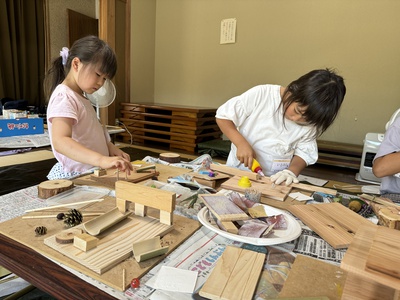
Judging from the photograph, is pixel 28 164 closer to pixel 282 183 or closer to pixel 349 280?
pixel 282 183

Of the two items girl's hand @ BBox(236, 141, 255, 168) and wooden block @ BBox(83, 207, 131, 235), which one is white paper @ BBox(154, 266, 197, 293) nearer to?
wooden block @ BBox(83, 207, 131, 235)

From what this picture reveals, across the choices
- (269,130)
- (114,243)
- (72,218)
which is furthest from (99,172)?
(269,130)

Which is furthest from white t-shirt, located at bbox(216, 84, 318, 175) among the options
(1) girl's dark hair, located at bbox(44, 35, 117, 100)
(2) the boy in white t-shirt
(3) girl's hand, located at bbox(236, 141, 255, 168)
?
(1) girl's dark hair, located at bbox(44, 35, 117, 100)

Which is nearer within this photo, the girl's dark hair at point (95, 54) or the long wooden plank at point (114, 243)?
the long wooden plank at point (114, 243)

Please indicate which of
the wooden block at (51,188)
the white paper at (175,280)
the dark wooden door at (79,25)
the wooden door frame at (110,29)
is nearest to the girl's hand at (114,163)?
the wooden block at (51,188)

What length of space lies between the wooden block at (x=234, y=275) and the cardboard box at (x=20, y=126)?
2.21 m

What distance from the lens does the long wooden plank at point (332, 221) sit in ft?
2.18

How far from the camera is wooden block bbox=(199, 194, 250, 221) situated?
685 millimetres

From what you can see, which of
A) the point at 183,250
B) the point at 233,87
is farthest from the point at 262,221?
the point at 233,87

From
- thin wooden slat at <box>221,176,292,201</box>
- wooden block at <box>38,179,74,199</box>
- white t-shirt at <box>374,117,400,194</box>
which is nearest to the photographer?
wooden block at <box>38,179,74,199</box>

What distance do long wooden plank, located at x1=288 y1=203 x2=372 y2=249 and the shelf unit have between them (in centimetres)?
273

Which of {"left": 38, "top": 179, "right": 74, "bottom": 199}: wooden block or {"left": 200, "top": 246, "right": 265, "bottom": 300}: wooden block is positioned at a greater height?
{"left": 38, "top": 179, "right": 74, "bottom": 199}: wooden block

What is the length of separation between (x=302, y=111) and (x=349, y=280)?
0.85 meters

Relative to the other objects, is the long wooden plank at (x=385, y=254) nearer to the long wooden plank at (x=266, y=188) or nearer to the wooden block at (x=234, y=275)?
the wooden block at (x=234, y=275)
